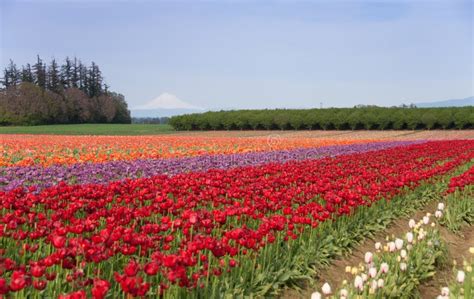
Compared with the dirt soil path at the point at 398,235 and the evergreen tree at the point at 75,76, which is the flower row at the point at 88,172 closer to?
the dirt soil path at the point at 398,235

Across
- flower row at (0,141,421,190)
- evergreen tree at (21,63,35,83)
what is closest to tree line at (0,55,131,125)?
evergreen tree at (21,63,35,83)

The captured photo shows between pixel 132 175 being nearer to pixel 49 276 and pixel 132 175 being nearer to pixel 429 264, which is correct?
pixel 429 264

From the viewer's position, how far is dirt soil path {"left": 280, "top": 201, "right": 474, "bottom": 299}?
6.02 m

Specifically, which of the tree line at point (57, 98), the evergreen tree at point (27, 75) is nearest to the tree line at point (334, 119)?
the tree line at point (57, 98)

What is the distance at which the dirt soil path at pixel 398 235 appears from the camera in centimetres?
602

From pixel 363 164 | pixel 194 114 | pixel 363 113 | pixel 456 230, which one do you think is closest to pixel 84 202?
pixel 456 230

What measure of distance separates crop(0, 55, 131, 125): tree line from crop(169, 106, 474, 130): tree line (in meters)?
30.4

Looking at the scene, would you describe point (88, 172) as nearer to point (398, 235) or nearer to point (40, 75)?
point (398, 235)

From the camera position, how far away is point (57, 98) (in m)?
88.8

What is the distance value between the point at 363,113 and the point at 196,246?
2158 inches

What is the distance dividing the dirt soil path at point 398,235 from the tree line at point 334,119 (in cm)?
4709

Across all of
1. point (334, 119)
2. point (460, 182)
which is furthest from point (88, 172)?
point (334, 119)

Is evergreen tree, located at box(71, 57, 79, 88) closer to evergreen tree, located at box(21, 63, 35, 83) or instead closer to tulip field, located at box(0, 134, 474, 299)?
evergreen tree, located at box(21, 63, 35, 83)

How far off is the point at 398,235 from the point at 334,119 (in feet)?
164
